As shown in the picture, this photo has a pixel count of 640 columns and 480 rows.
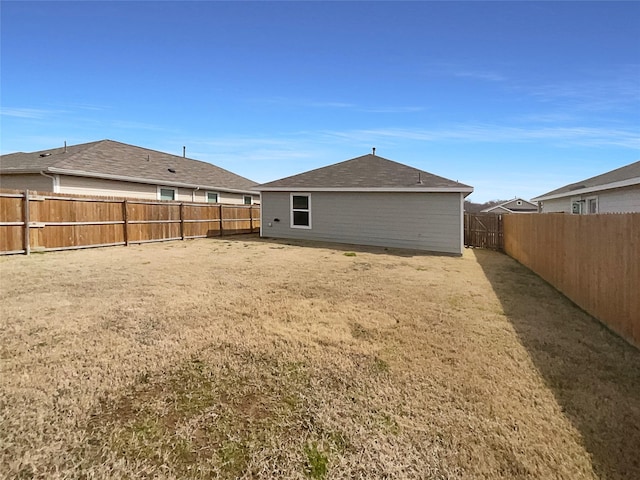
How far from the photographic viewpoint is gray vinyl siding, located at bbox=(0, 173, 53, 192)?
531 inches

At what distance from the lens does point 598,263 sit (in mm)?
5312

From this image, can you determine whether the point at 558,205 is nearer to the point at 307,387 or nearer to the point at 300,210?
the point at 300,210

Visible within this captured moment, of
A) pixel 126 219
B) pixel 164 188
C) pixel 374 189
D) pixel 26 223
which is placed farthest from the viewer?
pixel 164 188

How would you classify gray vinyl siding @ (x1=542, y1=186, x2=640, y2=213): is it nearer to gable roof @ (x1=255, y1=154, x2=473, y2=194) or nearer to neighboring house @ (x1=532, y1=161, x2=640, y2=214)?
neighboring house @ (x1=532, y1=161, x2=640, y2=214)

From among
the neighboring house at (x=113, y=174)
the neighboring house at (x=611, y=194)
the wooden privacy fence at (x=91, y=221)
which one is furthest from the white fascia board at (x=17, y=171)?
the neighboring house at (x=611, y=194)

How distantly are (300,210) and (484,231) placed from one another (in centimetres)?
890

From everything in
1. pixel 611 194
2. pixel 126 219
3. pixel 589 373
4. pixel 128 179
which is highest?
pixel 128 179

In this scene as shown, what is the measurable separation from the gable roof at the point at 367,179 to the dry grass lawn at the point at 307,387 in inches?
313

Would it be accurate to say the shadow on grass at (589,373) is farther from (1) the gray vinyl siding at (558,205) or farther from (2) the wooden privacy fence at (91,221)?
(1) the gray vinyl siding at (558,205)

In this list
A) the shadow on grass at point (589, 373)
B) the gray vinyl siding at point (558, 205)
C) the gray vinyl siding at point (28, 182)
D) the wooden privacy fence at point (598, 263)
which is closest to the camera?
the shadow on grass at point (589, 373)

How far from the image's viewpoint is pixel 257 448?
228 centimetres

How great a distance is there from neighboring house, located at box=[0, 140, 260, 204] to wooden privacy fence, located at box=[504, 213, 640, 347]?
16.1m

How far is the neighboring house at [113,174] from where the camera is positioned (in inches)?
533

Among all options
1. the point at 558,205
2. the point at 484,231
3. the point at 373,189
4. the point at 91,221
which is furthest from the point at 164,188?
the point at 558,205
